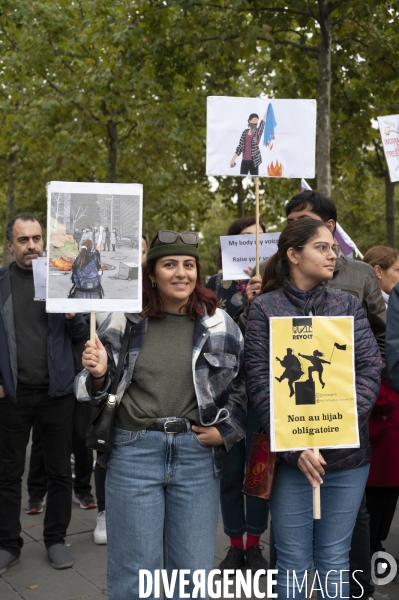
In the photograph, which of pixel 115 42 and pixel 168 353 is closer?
pixel 168 353

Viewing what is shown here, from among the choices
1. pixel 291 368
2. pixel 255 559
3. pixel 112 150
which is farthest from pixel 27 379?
pixel 112 150

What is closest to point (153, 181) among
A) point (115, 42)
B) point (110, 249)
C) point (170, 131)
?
point (170, 131)

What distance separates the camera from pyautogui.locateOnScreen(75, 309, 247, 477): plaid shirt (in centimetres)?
342

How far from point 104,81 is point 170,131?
10.4 ft

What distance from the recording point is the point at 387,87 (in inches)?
401

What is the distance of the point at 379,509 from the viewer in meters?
4.77

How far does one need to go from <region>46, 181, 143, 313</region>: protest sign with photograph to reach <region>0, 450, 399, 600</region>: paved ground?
2.06 metres

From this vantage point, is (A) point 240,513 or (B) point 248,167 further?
(B) point 248,167

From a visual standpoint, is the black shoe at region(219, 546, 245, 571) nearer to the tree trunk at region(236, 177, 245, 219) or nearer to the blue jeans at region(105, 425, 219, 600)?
the blue jeans at region(105, 425, 219, 600)

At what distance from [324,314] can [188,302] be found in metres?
0.61

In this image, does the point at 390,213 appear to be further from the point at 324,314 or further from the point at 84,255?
the point at 84,255

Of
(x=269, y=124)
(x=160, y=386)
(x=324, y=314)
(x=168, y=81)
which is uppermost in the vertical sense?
(x=168, y=81)

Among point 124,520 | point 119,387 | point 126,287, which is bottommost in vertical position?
point 124,520

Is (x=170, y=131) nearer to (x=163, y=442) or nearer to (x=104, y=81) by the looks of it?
(x=104, y=81)
